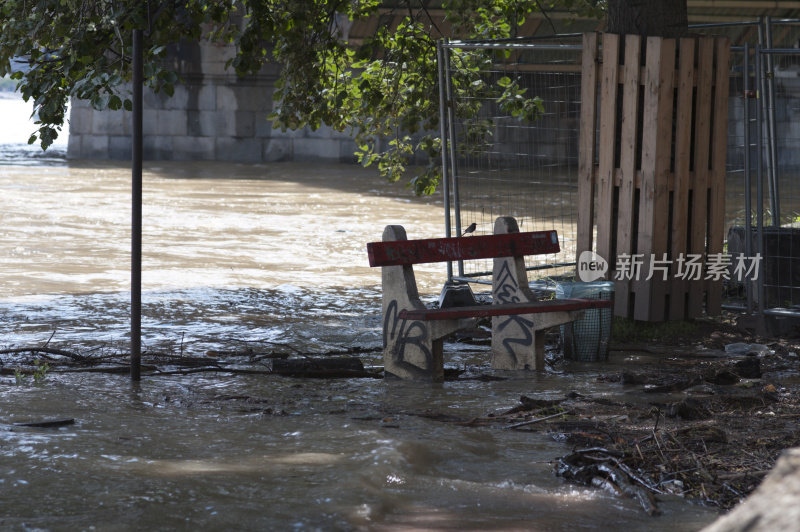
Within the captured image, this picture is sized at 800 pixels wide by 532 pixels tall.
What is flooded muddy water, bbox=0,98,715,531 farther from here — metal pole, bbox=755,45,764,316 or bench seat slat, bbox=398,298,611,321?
metal pole, bbox=755,45,764,316

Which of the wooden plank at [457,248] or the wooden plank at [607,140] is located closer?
the wooden plank at [457,248]

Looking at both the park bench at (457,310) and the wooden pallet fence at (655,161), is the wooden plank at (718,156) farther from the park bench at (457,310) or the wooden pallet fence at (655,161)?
the park bench at (457,310)

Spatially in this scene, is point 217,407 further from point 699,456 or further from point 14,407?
point 699,456

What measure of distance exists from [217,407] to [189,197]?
658 inches

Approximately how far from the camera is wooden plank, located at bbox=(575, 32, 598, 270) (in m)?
8.80

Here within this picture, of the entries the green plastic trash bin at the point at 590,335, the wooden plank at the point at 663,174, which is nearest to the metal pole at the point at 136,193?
the green plastic trash bin at the point at 590,335

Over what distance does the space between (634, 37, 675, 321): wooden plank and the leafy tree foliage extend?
2.61 meters

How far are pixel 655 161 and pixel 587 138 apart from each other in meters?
0.65

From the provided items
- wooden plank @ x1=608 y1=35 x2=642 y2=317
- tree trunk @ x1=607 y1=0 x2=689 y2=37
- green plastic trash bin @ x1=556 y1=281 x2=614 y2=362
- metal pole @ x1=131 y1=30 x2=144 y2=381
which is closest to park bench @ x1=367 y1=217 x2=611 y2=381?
green plastic trash bin @ x1=556 y1=281 x2=614 y2=362

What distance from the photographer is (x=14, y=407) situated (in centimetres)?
591

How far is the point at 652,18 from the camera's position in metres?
8.91

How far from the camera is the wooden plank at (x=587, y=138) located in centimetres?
880

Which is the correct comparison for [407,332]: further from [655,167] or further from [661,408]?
[655,167]

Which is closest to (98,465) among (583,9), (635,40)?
(635,40)
